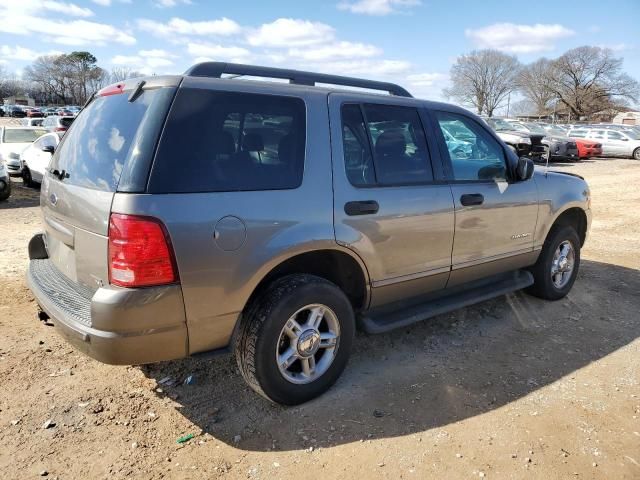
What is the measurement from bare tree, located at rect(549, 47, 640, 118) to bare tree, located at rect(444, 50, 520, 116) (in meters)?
6.86

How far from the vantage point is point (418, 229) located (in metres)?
3.46

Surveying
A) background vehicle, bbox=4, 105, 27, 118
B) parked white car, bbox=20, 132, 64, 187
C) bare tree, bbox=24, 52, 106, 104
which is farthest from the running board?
bare tree, bbox=24, 52, 106, 104

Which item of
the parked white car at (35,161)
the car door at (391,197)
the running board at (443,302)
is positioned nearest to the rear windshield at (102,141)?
the car door at (391,197)

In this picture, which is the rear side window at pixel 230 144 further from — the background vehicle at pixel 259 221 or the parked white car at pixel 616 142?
the parked white car at pixel 616 142

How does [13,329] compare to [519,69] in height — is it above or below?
below

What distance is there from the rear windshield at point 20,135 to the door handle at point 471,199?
13632 mm

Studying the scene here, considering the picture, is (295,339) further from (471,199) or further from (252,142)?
(471,199)

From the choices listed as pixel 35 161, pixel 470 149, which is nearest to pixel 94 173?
pixel 470 149

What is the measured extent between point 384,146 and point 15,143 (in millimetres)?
13338

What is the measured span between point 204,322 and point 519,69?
8697cm

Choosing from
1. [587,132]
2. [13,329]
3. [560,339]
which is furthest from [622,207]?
[587,132]

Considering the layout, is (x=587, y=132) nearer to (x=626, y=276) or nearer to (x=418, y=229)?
(x=626, y=276)

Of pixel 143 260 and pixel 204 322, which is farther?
pixel 204 322

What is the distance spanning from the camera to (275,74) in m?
3.30
